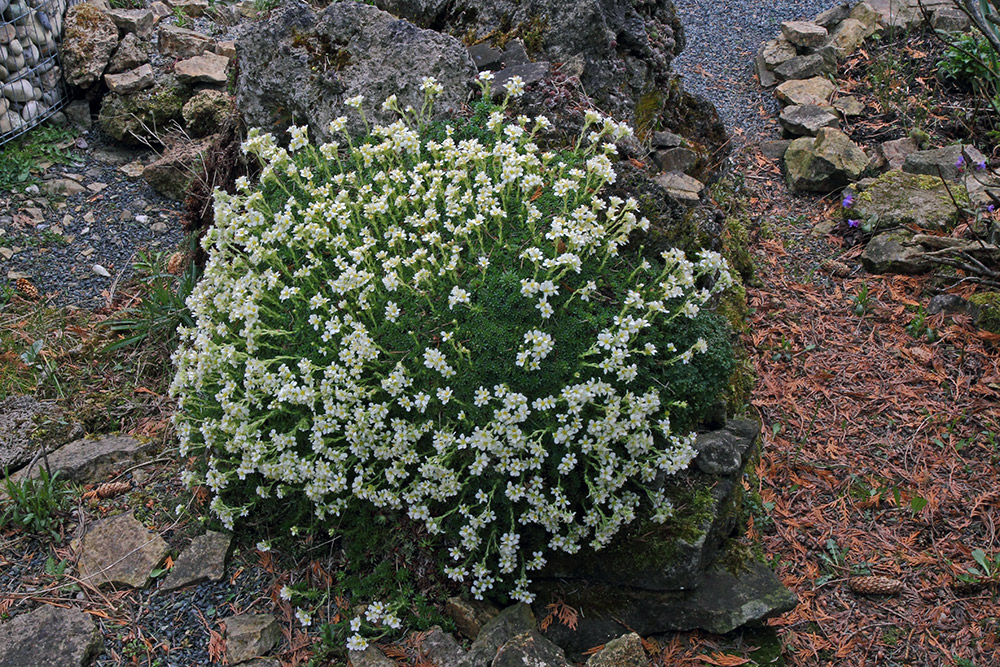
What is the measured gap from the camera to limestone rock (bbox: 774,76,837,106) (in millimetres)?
7234

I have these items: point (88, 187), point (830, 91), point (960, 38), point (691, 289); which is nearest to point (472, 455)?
point (691, 289)

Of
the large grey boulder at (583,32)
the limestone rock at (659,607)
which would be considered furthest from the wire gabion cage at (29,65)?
the limestone rock at (659,607)

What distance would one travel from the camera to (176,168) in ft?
19.9

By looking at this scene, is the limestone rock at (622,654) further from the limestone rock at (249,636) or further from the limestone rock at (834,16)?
the limestone rock at (834,16)

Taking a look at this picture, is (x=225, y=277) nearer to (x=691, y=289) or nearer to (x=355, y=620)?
(x=355, y=620)

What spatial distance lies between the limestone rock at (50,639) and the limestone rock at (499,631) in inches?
61.4

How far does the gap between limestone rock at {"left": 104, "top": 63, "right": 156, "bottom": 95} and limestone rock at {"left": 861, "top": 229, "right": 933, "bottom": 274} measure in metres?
6.01

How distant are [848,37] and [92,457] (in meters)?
7.68

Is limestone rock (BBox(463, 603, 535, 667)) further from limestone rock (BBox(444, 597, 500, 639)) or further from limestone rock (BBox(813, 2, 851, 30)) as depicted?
limestone rock (BBox(813, 2, 851, 30))

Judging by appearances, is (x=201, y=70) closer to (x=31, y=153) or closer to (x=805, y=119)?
(x=31, y=153)

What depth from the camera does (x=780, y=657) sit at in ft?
10.8

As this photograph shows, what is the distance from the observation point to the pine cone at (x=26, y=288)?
17.2ft

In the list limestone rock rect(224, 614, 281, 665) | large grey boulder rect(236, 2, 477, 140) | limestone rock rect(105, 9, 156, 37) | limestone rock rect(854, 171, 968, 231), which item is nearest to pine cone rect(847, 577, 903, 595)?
limestone rock rect(224, 614, 281, 665)

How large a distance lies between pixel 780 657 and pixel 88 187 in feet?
19.7
